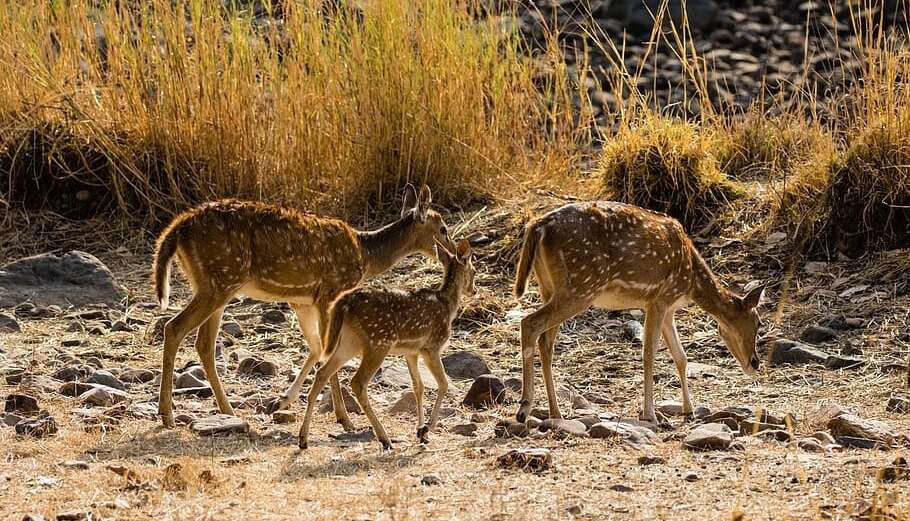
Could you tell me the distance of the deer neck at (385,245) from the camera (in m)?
9.66

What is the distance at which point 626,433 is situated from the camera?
7648mm

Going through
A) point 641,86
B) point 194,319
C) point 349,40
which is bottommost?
point 641,86

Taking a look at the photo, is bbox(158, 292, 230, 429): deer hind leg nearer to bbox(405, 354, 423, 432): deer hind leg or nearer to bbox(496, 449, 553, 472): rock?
bbox(405, 354, 423, 432): deer hind leg

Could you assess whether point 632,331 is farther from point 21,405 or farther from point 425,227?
point 21,405

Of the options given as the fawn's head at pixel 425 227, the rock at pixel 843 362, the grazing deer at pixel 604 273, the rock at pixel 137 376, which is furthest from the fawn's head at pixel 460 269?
the rock at pixel 843 362

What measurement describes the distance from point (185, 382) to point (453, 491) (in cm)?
303

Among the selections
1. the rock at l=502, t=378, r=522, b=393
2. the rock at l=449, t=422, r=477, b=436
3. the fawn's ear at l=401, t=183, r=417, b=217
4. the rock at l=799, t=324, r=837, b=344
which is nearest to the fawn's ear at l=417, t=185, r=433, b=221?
the fawn's ear at l=401, t=183, r=417, b=217

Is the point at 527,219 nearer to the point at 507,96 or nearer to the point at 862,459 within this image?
the point at 507,96

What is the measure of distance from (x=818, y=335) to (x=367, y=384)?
3.71 m

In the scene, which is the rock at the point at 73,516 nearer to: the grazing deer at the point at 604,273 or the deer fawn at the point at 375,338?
the deer fawn at the point at 375,338

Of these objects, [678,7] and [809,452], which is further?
[678,7]

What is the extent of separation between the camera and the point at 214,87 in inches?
485

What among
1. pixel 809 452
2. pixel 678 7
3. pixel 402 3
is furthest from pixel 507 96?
pixel 678 7

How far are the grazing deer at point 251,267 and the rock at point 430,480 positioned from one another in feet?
5.09
